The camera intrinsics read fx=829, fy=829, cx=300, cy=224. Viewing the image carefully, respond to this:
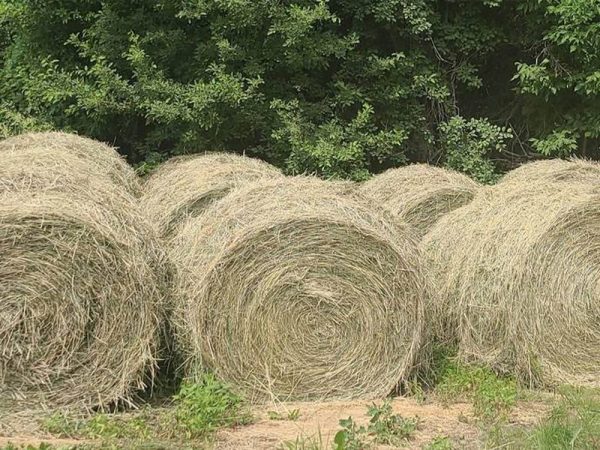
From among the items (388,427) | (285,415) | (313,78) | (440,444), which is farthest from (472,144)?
(440,444)

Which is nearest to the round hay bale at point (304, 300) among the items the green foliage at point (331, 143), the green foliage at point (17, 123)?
the green foliage at point (331, 143)

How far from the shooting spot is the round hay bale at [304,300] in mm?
5828

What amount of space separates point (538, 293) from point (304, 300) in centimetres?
181

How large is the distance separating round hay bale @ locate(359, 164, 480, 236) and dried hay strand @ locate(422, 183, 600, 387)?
256cm

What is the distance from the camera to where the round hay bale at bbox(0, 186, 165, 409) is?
5.30 meters

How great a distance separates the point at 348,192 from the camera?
6293mm

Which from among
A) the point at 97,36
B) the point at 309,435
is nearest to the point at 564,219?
the point at 309,435

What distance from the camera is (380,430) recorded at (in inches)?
191

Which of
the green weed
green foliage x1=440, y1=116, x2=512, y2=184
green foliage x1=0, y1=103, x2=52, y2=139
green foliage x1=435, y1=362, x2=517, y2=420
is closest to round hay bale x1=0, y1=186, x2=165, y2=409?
the green weed

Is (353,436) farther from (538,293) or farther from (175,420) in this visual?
(538,293)

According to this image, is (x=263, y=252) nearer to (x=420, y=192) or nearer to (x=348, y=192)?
(x=348, y=192)

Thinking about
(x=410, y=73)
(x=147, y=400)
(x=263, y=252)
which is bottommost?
(x=147, y=400)

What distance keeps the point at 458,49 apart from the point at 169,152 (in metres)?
5.58

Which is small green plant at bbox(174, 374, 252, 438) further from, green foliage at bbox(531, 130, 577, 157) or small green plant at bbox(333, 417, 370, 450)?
green foliage at bbox(531, 130, 577, 157)
